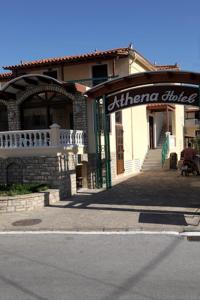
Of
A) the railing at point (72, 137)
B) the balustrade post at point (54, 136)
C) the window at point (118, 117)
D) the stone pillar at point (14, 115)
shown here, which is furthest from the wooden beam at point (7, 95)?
the window at point (118, 117)

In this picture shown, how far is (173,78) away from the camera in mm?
13898

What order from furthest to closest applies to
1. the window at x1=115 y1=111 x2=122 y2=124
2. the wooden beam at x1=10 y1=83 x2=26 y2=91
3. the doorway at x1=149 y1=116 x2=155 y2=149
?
the doorway at x1=149 y1=116 x2=155 y2=149 → the window at x1=115 y1=111 x2=122 y2=124 → the wooden beam at x1=10 y1=83 x2=26 y2=91

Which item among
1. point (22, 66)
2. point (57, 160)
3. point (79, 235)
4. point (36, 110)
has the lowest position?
point (79, 235)

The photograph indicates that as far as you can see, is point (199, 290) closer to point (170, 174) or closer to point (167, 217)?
point (167, 217)

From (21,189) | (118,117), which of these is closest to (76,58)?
(118,117)

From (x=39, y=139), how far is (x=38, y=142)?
0.73 ft

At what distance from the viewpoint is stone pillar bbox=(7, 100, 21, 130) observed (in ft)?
58.6

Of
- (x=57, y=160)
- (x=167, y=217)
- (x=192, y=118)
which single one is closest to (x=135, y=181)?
(x=57, y=160)

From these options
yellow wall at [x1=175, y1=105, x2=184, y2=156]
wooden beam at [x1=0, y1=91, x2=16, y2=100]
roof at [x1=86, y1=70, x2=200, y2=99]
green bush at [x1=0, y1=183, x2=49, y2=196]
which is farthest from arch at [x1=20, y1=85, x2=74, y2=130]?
yellow wall at [x1=175, y1=105, x2=184, y2=156]

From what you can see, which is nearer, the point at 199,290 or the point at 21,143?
the point at 199,290

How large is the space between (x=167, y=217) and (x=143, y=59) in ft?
47.5

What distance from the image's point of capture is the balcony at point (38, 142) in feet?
45.8

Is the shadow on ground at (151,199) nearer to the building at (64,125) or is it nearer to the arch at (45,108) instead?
the building at (64,125)

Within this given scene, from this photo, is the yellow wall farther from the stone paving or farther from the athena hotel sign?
the athena hotel sign
